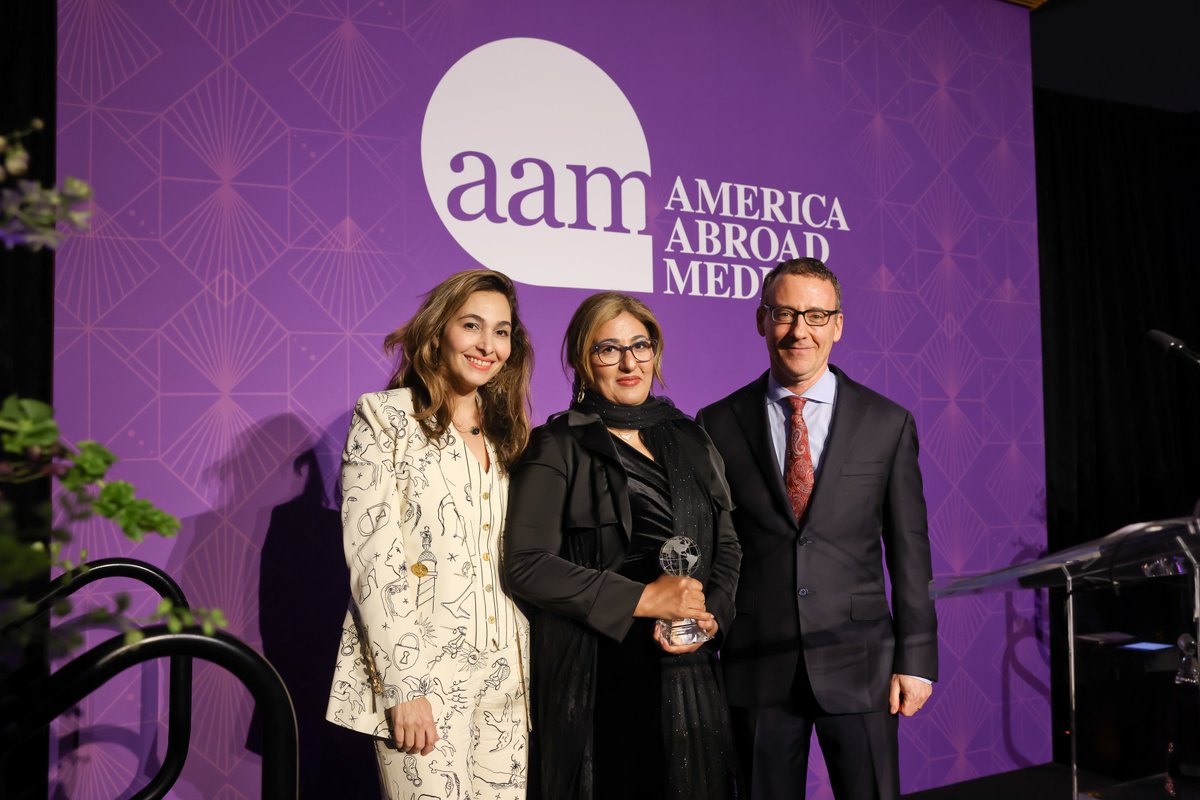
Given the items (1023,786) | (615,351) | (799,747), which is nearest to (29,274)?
(615,351)

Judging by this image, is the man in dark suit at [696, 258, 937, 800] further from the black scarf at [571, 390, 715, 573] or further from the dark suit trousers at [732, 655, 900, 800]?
the black scarf at [571, 390, 715, 573]

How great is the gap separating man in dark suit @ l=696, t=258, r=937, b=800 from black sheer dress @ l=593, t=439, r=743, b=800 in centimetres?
22

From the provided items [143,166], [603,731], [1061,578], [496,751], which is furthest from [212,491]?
[1061,578]

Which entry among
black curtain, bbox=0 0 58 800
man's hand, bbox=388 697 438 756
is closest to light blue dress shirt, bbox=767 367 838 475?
man's hand, bbox=388 697 438 756

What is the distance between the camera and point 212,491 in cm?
324

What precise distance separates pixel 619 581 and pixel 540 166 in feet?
6.66

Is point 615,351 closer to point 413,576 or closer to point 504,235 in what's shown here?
point 413,576

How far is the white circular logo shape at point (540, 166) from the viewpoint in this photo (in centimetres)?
366

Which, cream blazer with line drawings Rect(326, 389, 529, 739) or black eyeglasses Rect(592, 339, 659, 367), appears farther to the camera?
black eyeglasses Rect(592, 339, 659, 367)

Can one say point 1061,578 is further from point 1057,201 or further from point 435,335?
point 1057,201

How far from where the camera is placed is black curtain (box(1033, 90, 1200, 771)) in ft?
17.9

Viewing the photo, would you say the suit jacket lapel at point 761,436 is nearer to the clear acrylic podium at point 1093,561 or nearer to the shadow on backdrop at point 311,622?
the clear acrylic podium at point 1093,561

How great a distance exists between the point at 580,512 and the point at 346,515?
1.80 ft

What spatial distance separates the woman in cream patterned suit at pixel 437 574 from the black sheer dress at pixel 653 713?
0.24m
